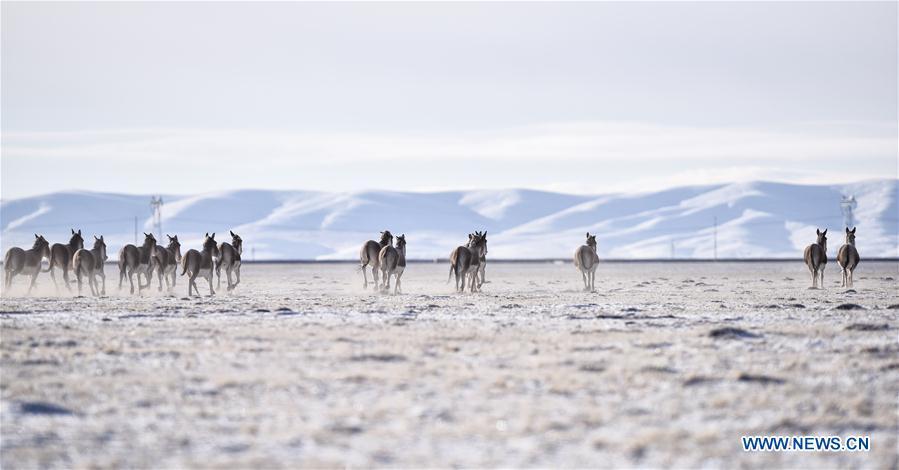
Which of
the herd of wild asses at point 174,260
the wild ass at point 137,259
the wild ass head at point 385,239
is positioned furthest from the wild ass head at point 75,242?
the wild ass head at point 385,239

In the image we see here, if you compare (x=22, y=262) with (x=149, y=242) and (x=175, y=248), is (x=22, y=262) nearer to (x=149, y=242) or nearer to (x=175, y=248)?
(x=149, y=242)

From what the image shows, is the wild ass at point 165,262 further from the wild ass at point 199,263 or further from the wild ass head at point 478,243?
the wild ass head at point 478,243

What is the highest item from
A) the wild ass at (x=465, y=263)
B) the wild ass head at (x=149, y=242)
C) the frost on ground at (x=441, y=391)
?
the wild ass head at (x=149, y=242)

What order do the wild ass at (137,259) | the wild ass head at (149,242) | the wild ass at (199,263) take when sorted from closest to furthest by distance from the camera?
1. the wild ass at (199,263)
2. the wild ass at (137,259)
3. the wild ass head at (149,242)

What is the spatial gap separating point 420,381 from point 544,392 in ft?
6.04

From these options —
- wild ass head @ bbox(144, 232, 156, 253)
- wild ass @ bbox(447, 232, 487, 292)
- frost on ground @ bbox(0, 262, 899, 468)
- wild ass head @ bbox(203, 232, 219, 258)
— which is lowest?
frost on ground @ bbox(0, 262, 899, 468)

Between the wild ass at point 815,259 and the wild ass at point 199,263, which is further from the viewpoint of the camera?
the wild ass at point 815,259

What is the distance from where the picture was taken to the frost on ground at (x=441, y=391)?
12.6m

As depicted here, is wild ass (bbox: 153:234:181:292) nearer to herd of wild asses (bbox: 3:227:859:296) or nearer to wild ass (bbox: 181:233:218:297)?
herd of wild asses (bbox: 3:227:859:296)

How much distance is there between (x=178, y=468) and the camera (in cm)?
1195

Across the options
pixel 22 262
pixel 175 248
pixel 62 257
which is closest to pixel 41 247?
pixel 22 262

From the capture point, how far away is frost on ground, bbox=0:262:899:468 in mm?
12641

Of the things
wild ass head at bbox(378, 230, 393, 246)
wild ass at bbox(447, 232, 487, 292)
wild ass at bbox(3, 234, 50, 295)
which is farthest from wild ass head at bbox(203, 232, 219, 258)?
wild ass at bbox(447, 232, 487, 292)

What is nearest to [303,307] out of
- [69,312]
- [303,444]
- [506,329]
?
[69,312]
